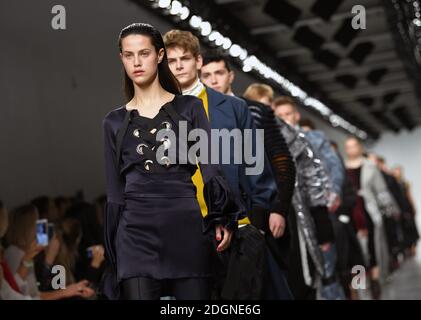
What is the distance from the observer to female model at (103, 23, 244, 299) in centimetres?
217

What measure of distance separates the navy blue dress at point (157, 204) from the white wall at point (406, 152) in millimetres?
21374

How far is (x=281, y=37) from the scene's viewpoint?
9.88m

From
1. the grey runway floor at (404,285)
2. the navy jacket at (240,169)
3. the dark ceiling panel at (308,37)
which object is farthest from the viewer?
the dark ceiling panel at (308,37)

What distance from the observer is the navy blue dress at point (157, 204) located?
2.17 m

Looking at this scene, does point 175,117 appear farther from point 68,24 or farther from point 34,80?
point 34,80

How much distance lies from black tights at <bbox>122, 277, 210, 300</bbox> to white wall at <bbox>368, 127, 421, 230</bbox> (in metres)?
21.4

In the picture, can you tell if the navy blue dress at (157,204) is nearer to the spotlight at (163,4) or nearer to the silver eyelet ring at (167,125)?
the silver eyelet ring at (167,125)

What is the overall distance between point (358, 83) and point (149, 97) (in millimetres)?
12797

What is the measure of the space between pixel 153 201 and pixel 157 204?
13 mm

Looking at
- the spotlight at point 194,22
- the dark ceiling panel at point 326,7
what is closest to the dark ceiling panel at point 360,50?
the dark ceiling panel at point 326,7

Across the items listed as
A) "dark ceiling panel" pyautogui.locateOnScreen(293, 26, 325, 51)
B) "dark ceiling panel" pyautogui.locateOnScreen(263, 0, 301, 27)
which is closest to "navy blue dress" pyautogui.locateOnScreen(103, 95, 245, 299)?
"dark ceiling panel" pyautogui.locateOnScreen(263, 0, 301, 27)

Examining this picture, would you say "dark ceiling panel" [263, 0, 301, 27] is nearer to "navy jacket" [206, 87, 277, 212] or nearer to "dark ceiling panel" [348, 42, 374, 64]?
"dark ceiling panel" [348, 42, 374, 64]

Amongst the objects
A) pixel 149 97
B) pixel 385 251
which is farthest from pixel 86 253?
pixel 385 251
